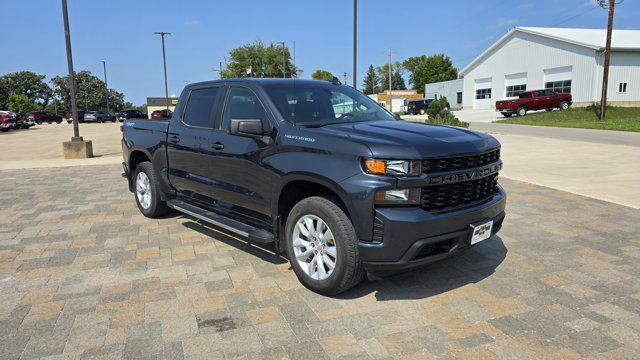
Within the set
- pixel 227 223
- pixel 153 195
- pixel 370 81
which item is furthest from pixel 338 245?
pixel 370 81

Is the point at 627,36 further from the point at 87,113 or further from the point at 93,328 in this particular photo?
the point at 87,113

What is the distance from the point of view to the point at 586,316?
337cm

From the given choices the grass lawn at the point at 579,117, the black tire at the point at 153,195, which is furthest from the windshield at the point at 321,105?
the grass lawn at the point at 579,117

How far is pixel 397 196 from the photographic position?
327 cm

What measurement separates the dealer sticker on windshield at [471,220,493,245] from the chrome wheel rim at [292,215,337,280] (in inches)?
43.7

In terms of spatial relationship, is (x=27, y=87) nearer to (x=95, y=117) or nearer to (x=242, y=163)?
(x=95, y=117)

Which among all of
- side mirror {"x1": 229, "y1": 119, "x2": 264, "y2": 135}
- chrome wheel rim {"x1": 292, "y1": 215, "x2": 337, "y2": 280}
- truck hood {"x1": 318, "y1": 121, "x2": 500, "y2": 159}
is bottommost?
chrome wheel rim {"x1": 292, "y1": 215, "x2": 337, "y2": 280}

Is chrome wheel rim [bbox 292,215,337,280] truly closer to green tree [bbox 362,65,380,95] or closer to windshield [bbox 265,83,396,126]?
windshield [bbox 265,83,396,126]

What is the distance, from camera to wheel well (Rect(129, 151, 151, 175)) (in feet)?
21.4

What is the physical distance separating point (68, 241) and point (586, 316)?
539 cm

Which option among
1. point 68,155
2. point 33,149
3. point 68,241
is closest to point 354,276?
point 68,241

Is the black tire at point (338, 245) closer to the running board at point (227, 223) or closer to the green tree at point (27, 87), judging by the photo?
the running board at point (227, 223)

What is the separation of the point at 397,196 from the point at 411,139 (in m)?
Answer: 0.51

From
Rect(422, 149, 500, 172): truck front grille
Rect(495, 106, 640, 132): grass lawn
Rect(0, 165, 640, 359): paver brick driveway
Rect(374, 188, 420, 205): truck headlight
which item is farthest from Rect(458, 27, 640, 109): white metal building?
Rect(374, 188, 420, 205): truck headlight
